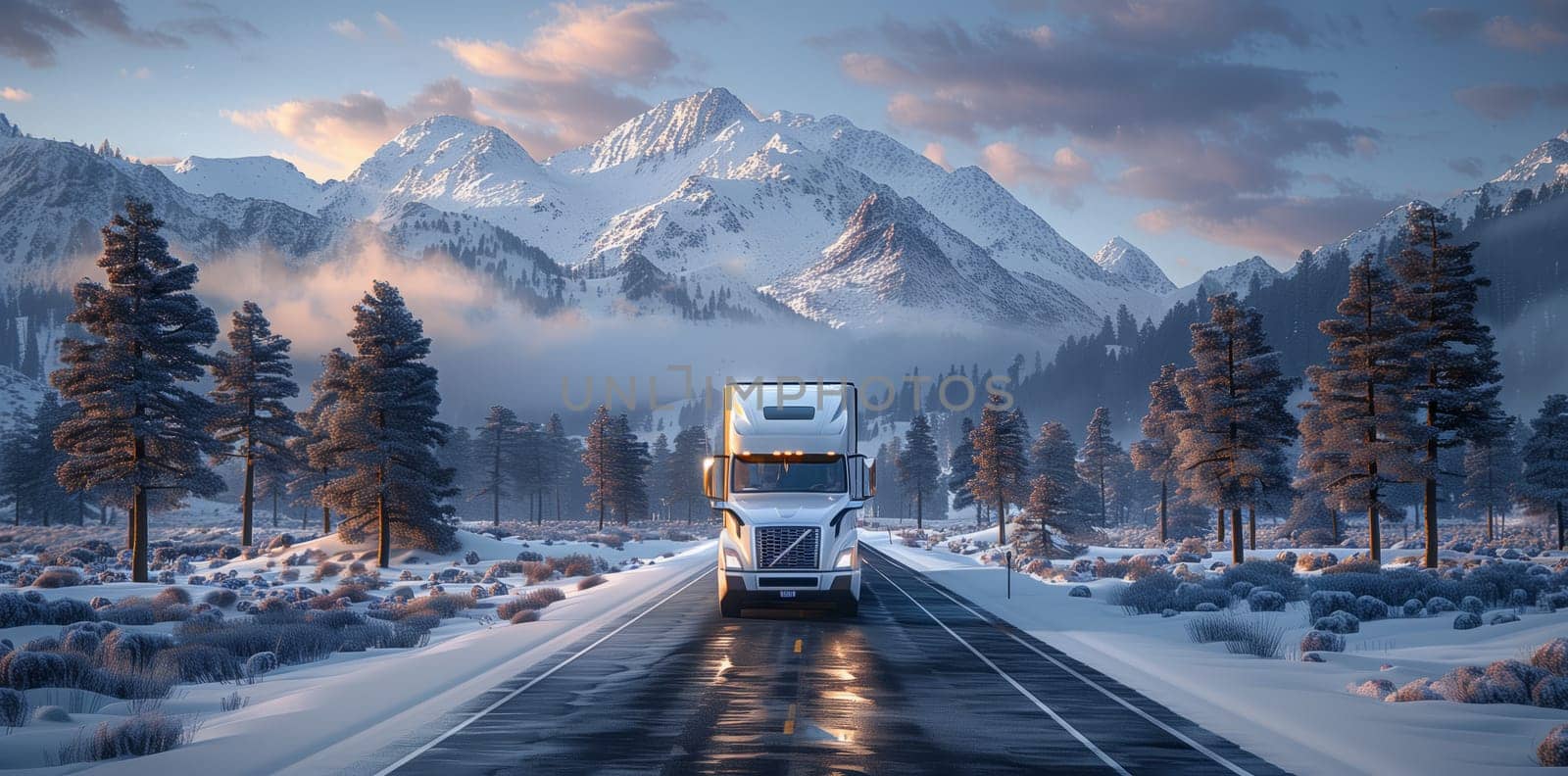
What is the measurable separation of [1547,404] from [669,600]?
6255cm

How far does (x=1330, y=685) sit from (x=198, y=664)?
60.8ft

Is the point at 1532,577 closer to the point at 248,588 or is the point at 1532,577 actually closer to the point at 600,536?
the point at 248,588

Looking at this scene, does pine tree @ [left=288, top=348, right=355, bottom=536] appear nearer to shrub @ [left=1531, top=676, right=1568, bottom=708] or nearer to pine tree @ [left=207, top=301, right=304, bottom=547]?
pine tree @ [left=207, top=301, right=304, bottom=547]

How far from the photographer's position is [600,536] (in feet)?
248

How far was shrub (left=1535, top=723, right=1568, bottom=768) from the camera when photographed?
1138 centimetres

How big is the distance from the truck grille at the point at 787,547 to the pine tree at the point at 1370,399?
84.3 feet

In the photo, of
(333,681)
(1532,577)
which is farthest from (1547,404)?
(333,681)

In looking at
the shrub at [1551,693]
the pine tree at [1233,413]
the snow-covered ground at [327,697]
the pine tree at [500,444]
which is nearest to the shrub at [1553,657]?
the shrub at [1551,693]

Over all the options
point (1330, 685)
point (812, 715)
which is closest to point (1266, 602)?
point (1330, 685)

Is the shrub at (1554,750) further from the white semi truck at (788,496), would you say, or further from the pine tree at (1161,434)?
the pine tree at (1161,434)

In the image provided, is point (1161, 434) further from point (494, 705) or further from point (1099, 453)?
point (494, 705)

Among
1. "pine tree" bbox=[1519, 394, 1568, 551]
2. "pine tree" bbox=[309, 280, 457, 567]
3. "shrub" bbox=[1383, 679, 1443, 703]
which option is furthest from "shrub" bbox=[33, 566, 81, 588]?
"pine tree" bbox=[1519, 394, 1568, 551]

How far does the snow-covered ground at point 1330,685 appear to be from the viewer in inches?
491

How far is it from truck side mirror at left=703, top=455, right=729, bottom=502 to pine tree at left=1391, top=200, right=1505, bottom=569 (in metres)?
28.2
